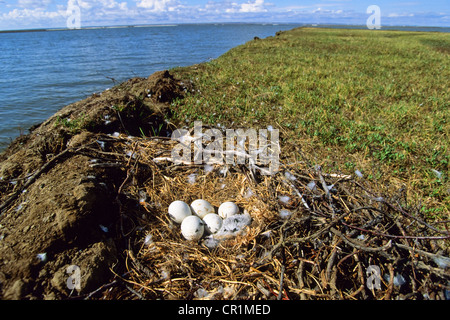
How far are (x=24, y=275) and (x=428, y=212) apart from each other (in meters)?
3.71

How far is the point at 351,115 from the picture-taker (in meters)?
5.05

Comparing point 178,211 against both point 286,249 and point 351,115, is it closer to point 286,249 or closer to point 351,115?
point 286,249

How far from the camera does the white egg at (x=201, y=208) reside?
244 cm

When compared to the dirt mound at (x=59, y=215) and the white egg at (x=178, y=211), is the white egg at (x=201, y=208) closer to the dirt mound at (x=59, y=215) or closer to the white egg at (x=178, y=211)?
the white egg at (x=178, y=211)

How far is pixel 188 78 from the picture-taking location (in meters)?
7.61

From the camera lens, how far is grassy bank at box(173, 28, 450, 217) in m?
3.37

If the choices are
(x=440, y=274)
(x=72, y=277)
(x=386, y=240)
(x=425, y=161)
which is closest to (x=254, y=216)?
(x=386, y=240)

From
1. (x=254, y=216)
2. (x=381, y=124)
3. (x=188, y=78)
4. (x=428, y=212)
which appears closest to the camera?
(x=254, y=216)

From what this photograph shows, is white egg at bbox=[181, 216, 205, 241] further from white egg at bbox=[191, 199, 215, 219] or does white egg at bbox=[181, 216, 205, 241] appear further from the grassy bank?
the grassy bank

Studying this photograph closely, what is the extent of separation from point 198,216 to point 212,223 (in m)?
0.22

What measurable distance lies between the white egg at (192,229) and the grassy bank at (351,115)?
4.71 feet

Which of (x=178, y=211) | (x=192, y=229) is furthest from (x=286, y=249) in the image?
(x=178, y=211)
